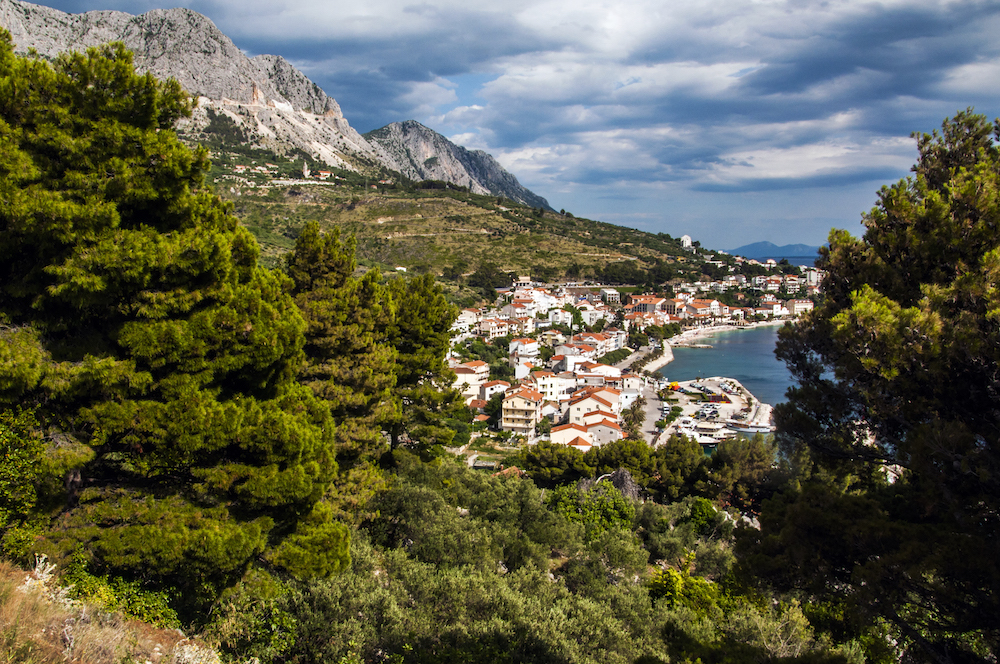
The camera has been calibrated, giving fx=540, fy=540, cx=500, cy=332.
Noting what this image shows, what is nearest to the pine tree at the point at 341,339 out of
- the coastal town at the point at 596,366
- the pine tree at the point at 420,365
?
the pine tree at the point at 420,365


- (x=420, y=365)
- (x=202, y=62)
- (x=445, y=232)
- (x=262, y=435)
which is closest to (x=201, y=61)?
(x=202, y=62)

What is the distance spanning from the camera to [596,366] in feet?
148

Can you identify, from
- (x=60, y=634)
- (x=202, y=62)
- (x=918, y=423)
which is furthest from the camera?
(x=202, y=62)

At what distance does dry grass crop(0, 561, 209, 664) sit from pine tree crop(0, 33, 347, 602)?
1.49 feet

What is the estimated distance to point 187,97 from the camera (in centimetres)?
467

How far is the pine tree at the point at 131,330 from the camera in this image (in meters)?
3.84

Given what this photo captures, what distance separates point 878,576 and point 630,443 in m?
18.0

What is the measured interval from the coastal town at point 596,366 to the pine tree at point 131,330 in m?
6.15

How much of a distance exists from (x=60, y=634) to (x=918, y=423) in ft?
18.1

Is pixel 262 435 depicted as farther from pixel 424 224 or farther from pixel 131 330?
pixel 424 224

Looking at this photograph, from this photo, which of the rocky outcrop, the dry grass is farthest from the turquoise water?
the rocky outcrop

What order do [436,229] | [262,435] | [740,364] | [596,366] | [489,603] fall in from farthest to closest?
[436,229] → [740,364] → [596,366] → [489,603] → [262,435]

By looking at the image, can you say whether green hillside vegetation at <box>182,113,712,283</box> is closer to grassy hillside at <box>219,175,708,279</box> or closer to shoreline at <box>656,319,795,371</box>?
grassy hillside at <box>219,175,708,279</box>

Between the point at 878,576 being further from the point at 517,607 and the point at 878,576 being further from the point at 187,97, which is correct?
the point at 187,97
